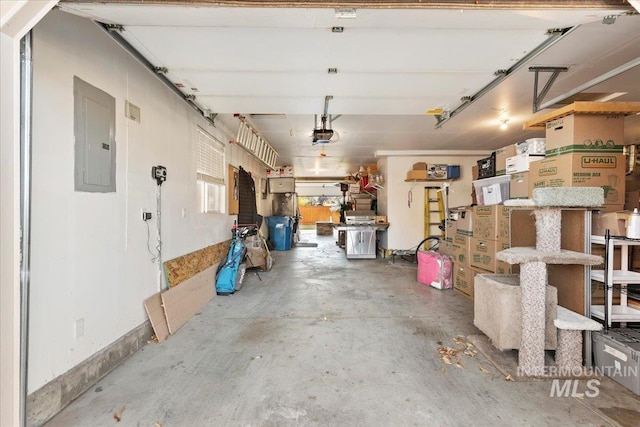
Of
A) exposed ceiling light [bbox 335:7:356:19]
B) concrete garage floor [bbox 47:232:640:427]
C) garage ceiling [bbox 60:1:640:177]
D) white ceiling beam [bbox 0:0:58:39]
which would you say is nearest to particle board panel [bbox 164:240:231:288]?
concrete garage floor [bbox 47:232:640:427]

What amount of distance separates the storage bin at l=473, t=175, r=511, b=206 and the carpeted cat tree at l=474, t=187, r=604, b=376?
5.30ft

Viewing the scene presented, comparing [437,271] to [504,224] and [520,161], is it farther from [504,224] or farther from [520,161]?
[520,161]

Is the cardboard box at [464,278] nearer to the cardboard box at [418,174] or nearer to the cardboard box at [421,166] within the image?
the cardboard box at [418,174]

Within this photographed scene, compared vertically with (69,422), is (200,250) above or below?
above

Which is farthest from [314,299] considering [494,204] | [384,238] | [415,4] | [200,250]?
[384,238]

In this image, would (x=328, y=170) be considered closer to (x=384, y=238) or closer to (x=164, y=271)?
(x=384, y=238)

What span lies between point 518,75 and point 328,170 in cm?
767

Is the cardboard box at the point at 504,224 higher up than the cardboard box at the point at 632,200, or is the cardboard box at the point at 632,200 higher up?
the cardboard box at the point at 632,200

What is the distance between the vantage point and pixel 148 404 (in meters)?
1.82

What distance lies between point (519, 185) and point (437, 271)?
1.79 metres

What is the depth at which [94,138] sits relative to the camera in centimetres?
202

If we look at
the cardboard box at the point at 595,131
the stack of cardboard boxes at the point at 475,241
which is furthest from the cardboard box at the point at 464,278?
the cardboard box at the point at 595,131

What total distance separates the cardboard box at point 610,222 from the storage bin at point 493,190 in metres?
1.25

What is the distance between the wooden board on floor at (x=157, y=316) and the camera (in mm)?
2666
